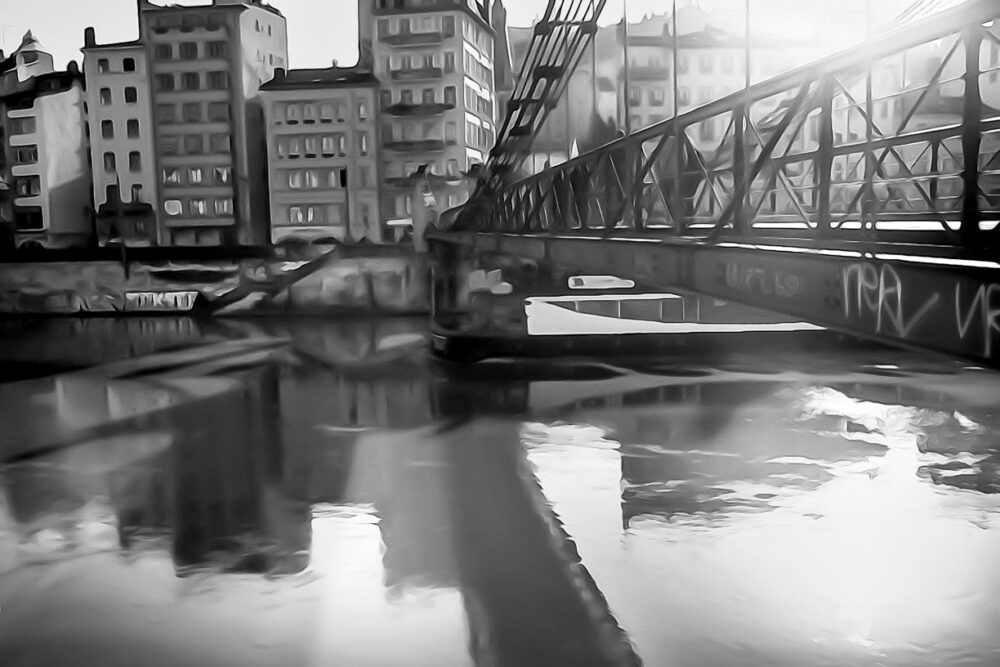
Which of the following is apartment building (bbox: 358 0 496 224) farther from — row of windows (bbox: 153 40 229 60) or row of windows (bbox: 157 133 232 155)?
row of windows (bbox: 157 133 232 155)

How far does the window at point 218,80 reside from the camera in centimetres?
2414

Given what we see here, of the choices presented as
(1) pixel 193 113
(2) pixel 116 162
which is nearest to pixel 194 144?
(1) pixel 193 113

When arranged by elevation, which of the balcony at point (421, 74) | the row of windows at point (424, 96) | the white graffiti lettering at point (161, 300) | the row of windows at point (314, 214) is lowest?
the white graffiti lettering at point (161, 300)

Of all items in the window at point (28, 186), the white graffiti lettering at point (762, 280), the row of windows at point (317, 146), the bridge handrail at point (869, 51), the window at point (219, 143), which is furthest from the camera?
the window at point (28, 186)

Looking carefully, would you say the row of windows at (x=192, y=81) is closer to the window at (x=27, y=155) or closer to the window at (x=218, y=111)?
the window at (x=218, y=111)

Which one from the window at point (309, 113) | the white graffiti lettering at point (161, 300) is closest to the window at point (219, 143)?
the window at point (309, 113)

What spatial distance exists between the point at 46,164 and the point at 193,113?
11.2 feet

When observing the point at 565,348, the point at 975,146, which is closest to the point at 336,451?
the point at 565,348

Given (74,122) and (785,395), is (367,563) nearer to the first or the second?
(785,395)

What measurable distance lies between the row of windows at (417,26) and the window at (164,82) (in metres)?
5.03

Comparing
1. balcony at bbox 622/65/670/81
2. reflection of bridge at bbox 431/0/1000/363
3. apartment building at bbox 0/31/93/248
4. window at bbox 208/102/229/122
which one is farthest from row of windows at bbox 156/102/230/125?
reflection of bridge at bbox 431/0/1000/363

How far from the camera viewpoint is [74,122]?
23906 millimetres

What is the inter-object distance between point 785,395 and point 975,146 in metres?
10.9

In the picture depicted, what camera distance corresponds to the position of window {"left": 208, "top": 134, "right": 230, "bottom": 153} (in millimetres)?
23594
